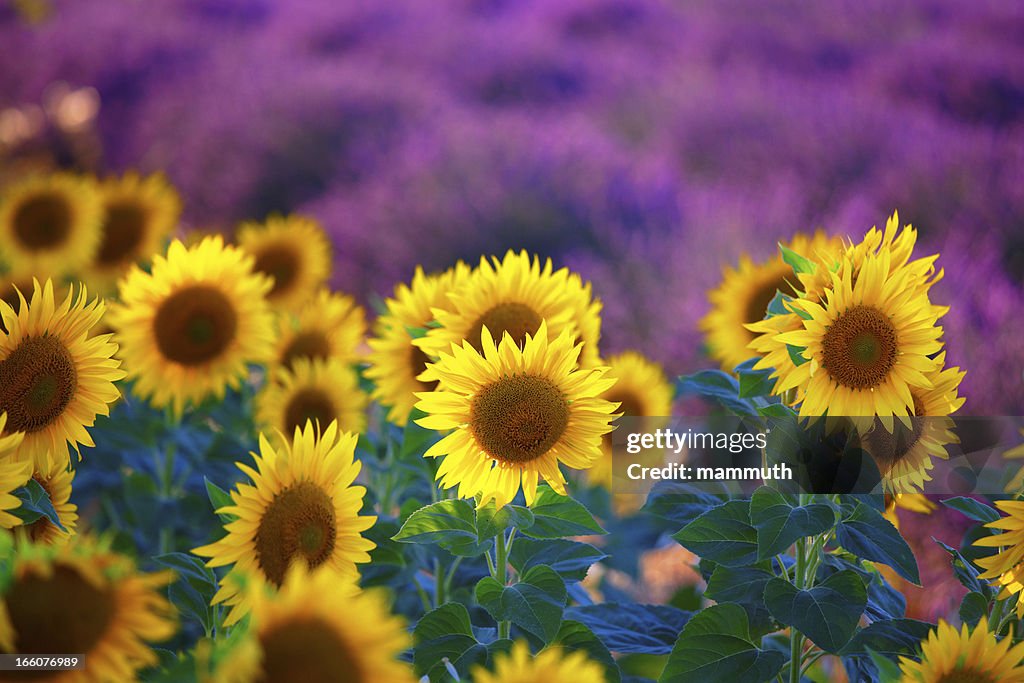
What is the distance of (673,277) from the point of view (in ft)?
8.45

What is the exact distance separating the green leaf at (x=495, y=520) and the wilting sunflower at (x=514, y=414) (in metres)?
0.02

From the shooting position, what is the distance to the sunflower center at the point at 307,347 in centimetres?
135

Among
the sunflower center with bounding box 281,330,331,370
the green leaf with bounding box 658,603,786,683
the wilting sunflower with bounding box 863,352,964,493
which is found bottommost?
the green leaf with bounding box 658,603,786,683

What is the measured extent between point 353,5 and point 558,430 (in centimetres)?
434

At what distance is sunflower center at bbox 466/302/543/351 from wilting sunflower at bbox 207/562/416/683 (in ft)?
1.45

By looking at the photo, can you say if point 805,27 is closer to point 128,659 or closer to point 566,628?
point 566,628

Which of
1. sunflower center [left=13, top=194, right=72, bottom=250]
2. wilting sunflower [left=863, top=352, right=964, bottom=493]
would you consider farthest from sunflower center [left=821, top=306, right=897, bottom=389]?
sunflower center [left=13, top=194, right=72, bottom=250]

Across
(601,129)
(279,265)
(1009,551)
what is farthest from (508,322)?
(601,129)

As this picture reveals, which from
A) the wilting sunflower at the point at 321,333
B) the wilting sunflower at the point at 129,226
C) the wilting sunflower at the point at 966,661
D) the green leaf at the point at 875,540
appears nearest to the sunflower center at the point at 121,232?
the wilting sunflower at the point at 129,226

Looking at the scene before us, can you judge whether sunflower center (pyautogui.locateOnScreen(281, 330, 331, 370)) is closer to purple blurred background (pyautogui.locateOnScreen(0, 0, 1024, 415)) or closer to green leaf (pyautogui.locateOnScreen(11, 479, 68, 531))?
green leaf (pyautogui.locateOnScreen(11, 479, 68, 531))

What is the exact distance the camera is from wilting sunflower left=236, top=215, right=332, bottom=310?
157 centimetres

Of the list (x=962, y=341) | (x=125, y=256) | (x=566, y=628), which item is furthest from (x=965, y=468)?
(x=125, y=256)

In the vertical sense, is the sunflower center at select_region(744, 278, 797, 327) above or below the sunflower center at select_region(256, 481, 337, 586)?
above

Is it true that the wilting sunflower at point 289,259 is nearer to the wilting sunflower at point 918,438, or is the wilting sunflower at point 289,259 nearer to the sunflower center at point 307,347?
the sunflower center at point 307,347
